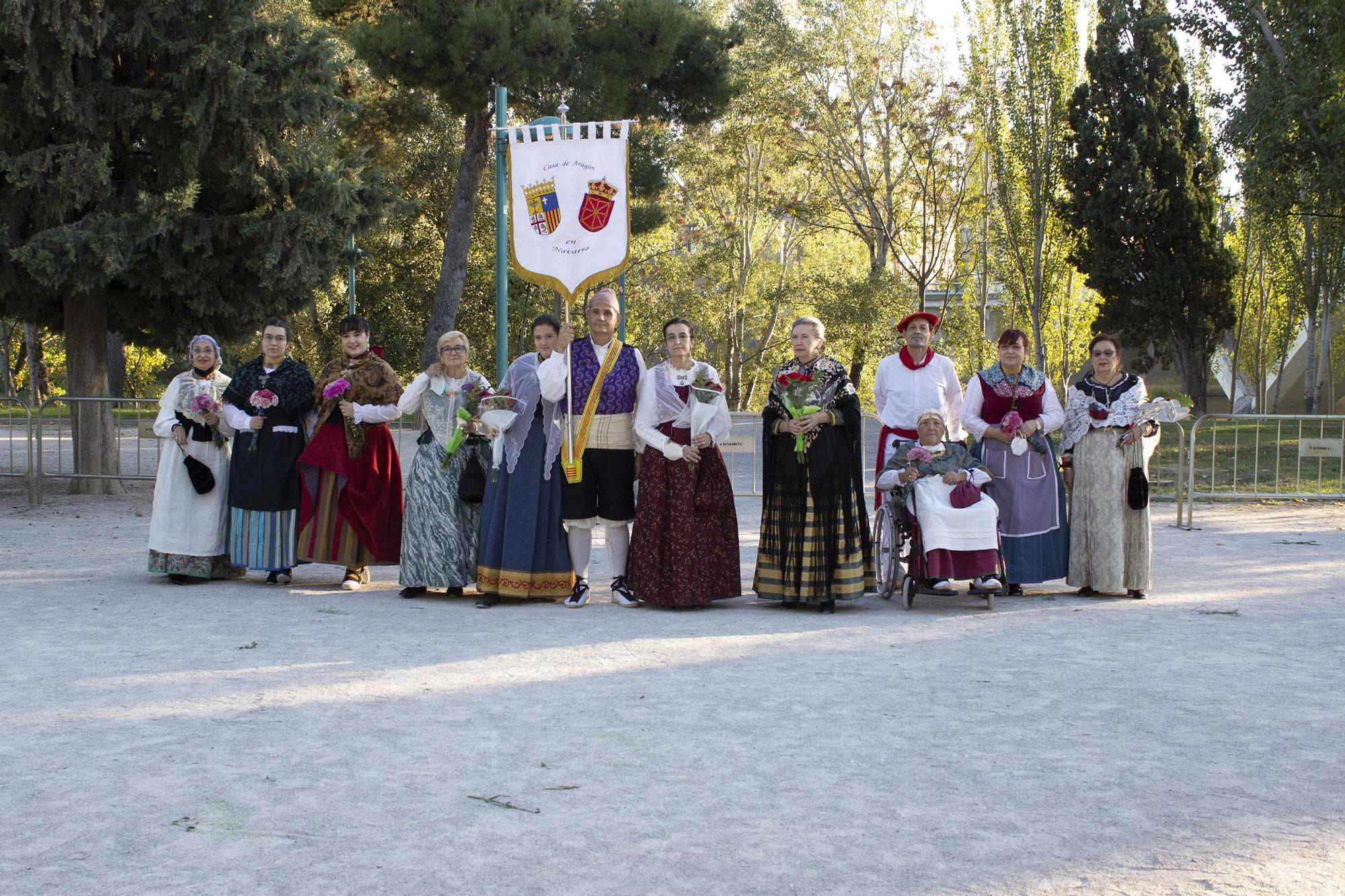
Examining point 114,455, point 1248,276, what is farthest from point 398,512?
point 1248,276

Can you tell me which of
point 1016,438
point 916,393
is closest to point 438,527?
point 916,393

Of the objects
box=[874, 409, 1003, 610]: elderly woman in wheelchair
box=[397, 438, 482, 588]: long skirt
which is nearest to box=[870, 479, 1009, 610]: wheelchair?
box=[874, 409, 1003, 610]: elderly woman in wheelchair

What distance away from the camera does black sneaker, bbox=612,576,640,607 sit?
28.3ft

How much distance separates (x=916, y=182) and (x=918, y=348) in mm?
23393

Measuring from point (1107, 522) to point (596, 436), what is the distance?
11.7ft

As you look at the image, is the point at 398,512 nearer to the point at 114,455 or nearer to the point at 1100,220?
the point at 114,455

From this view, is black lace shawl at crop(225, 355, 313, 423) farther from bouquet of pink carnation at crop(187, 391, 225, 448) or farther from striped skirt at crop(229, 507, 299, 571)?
striped skirt at crop(229, 507, 299, 571)

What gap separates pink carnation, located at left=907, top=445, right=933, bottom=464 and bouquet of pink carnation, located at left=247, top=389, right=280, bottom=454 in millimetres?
4530

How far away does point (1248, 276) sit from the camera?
1455 inches

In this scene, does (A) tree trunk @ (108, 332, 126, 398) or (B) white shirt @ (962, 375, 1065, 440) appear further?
(A) tree trunk @ (108, 332, 126, 398)

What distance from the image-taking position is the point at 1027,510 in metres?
8.98

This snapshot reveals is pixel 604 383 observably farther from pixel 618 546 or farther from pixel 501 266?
pixel 501 266

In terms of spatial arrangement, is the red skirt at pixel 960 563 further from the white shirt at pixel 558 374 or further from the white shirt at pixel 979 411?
the white shirt at pixel 558 374

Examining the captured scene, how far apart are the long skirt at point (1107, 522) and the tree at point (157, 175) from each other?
31.7ft
